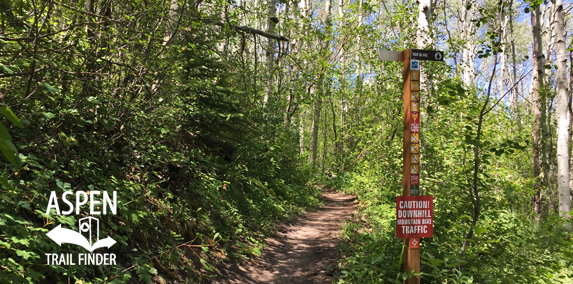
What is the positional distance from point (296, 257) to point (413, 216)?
121 inches

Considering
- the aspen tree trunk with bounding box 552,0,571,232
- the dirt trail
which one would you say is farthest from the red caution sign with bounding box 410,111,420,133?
the aspen tree trunk with bounding box 552,0,571,232

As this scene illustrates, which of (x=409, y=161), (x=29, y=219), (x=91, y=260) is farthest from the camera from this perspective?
(x=409, y=161)

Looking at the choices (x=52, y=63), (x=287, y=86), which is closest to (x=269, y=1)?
(x=287, y=86)

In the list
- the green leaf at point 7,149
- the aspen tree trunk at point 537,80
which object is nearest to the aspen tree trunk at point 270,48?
the aspen tree trunk at point 537,80

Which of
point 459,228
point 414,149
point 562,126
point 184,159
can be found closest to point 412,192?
point 414,149

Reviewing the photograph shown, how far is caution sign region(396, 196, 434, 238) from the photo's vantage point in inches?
152

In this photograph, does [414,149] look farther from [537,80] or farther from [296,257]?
[537,80]

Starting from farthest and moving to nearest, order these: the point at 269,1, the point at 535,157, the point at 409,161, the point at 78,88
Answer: the point at 269,1 → the point at 535,157 → the point at 78,88 → the point at 409,161

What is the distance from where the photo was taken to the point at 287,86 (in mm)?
12695

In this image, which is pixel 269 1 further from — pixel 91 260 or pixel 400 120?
pixel 91 260

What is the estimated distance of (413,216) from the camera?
3891 millimetres

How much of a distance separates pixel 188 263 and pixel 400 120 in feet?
19.7

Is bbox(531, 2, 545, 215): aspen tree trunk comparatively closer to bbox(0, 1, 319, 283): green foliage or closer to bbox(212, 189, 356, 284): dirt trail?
bbox(212, 189, 356, 284): dirt trail

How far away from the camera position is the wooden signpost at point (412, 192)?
388cm
